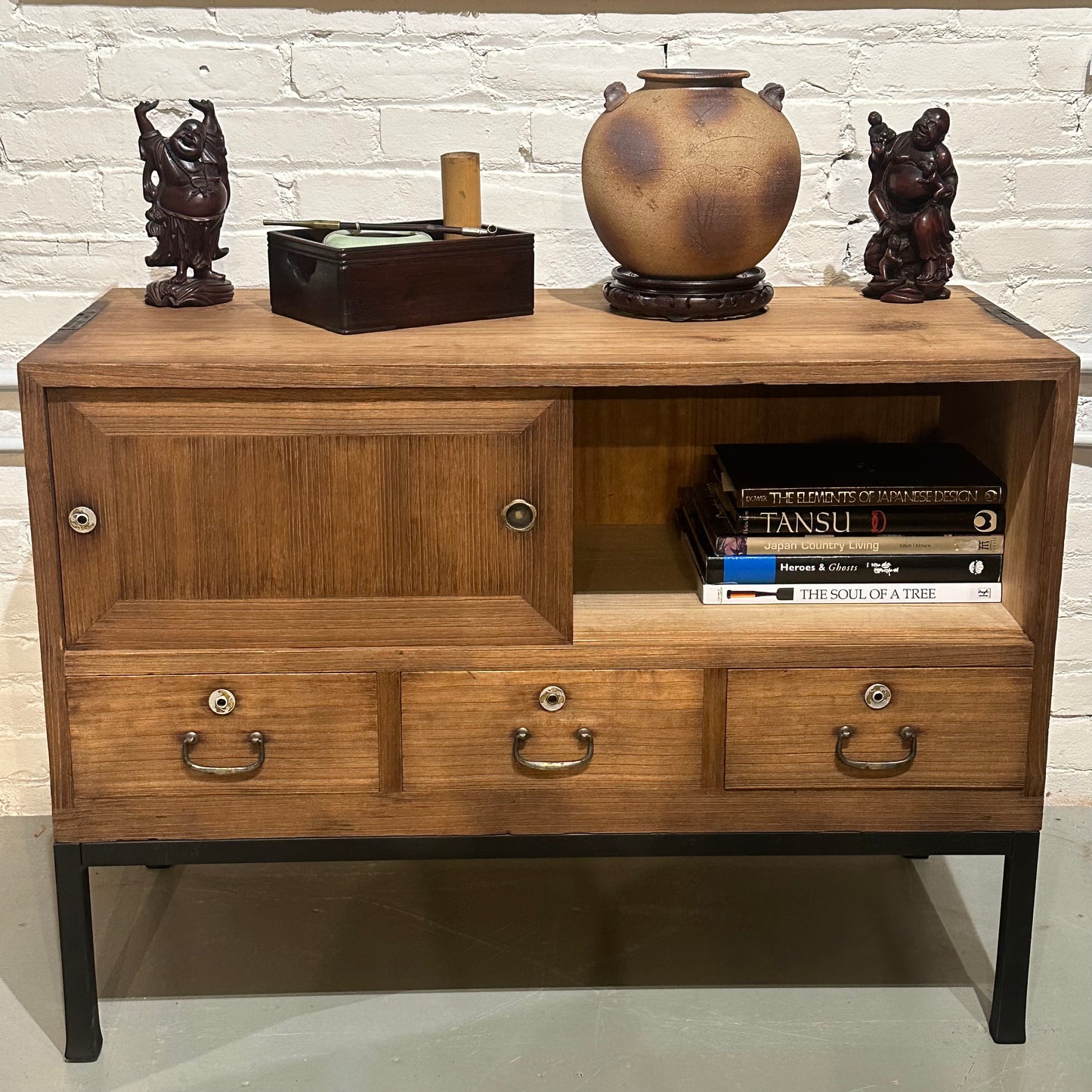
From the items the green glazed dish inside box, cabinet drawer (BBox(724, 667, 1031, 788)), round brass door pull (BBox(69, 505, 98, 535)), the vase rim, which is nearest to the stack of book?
cabinet drawer (BBox(724, 667, 1031, 788))

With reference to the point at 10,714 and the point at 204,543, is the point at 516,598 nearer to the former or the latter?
the point at 204,543

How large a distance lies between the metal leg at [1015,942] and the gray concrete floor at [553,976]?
3cm

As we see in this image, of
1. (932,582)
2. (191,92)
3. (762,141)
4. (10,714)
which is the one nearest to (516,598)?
(932,582)

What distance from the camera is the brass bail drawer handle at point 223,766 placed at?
1680 mm

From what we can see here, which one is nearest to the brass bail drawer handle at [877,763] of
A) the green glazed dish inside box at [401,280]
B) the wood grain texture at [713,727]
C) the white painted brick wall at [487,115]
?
the wood grain texture at [713,727]

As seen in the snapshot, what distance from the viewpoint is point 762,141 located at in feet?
5.75

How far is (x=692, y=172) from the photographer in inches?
68.1

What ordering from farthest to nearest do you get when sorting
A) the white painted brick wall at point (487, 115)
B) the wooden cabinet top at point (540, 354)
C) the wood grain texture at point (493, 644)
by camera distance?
the white painted brick wall at point (487, 115), the wood grain texture at point (493, 644), the wooden cabinet top at point (540, 354)

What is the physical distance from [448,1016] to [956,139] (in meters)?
1.41

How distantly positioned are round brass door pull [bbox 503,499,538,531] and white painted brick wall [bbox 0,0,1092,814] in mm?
630

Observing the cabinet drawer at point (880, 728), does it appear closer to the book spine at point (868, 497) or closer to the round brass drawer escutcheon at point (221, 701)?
the book spine at point (868, 497)

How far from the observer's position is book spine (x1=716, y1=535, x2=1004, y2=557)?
1.77 metres

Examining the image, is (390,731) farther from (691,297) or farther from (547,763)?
(691,297)

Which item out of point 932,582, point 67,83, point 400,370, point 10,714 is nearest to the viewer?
point 400,370
